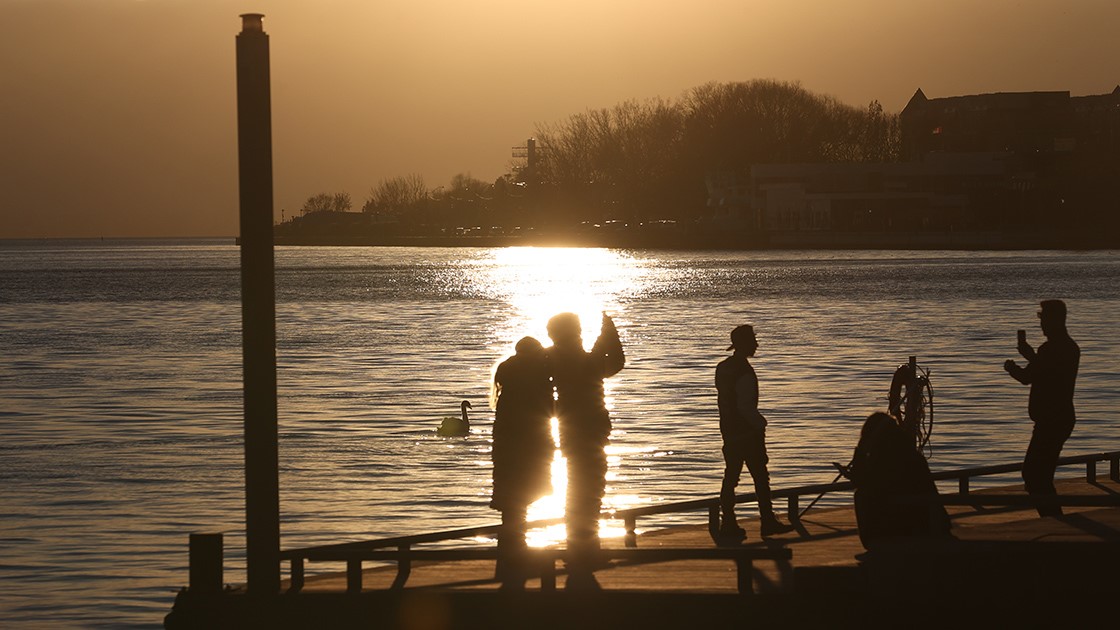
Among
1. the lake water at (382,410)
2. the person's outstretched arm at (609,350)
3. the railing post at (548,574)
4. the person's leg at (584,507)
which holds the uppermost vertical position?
the person's outstretched arm at (609,350)

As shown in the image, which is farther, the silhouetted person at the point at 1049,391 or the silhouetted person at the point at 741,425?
the silhouetted person at the point at 741,425

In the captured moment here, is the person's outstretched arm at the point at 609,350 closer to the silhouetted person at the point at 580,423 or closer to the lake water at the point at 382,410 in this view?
the silhouetted person at the point at 580,423

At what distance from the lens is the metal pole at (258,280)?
1018cm

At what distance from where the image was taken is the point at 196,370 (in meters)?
49.1

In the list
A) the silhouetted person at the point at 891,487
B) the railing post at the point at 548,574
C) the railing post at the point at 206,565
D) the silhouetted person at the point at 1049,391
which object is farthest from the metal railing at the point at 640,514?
the silhouetted person at the point at 891,487

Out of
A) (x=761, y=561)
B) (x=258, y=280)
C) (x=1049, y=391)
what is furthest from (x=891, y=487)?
(x=258, y=280)

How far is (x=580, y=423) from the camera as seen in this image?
37.4 feet

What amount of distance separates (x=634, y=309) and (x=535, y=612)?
7715 centimetres

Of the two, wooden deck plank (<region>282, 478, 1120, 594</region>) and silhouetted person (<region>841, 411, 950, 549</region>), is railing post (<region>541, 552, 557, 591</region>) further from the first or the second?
silhouetted person (<region>841, 411, 950, 549</region>)

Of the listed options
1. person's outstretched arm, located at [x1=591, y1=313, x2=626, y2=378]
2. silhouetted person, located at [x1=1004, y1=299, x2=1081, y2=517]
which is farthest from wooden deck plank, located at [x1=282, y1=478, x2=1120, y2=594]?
person's outstretched arm, located at [x1=591, y1=313, x2=626, y2=378]

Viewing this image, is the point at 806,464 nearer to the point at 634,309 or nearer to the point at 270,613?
the point at 270,613

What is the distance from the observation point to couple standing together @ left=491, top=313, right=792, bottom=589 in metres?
11.4

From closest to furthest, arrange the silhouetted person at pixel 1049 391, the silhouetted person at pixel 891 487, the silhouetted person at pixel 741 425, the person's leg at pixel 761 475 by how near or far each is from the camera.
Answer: the silhouetted person at pixel 891 487
the silhouetted person at pixel 1049 391
the silhouetted person at pixel 741 425
the person's leg at pixel 761 475

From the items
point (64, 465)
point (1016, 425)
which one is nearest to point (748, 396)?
point (64, 465)
